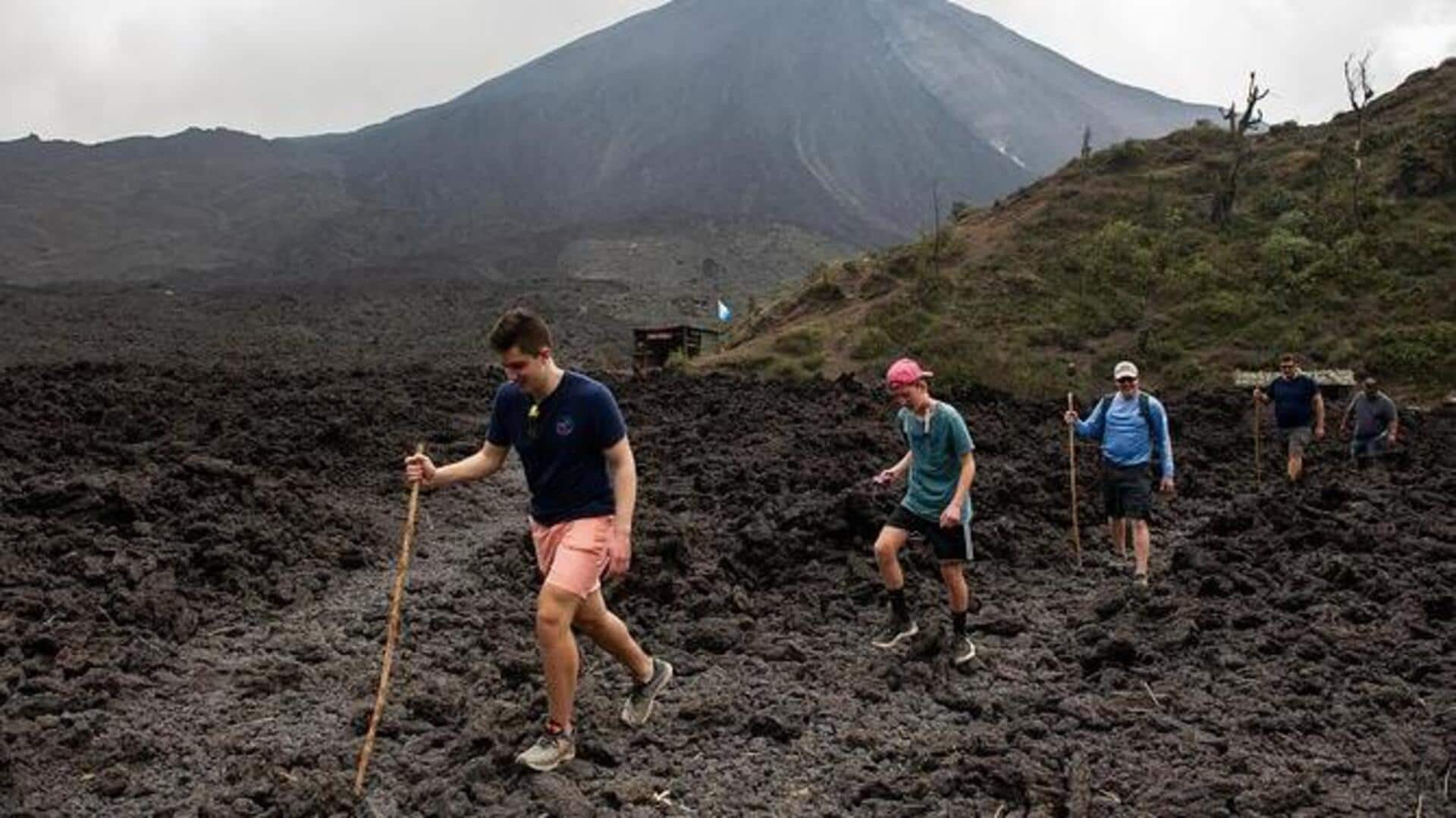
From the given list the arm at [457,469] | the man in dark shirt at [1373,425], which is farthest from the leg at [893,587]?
the man in dark shirt at [1373,425]

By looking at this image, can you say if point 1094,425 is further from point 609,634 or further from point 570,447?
point 570,447

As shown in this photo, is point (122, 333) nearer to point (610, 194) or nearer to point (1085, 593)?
point (1085, 593)

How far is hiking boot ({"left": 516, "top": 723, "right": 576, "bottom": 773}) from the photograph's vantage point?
525 centimetres

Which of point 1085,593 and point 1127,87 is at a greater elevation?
point 1127,87

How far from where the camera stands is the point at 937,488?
7.00 meters

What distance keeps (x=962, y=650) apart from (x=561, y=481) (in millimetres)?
3154

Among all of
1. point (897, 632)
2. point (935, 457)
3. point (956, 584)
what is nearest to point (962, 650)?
point (956, 584)

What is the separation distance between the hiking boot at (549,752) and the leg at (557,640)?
0.66 ft

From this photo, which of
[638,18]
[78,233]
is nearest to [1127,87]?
[638,18]

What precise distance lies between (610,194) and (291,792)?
308 ft

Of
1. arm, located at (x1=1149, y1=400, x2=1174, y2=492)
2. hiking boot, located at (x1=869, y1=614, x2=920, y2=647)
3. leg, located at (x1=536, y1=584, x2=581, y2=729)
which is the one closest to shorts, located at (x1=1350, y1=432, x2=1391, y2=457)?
arm, located at (x1=1149, y1=400, x2=1174, y2=492)

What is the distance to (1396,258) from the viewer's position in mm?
29984

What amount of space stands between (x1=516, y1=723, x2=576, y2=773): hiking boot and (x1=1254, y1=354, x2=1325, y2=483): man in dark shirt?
9.89 metres

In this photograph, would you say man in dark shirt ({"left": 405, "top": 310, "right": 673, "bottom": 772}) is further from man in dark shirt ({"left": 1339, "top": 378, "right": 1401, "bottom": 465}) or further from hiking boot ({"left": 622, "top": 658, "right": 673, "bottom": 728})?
man in dark shirt ({"left": 1339, "top": 378, "right": 1401, "bottom": 465})
